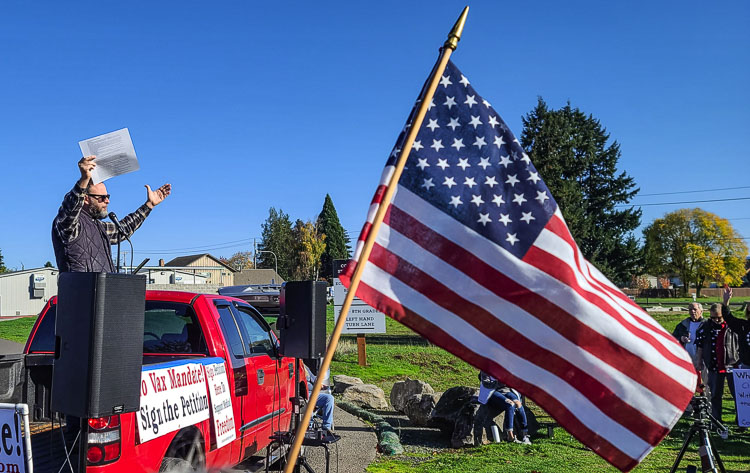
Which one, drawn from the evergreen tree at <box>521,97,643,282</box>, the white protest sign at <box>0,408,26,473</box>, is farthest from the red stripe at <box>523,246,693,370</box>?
the evergreen tree at <box>521,97,643,282</box>

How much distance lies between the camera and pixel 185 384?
4875 mm

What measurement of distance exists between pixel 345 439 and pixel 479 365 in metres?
6.81

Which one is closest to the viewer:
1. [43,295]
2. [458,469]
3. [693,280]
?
[458,469]

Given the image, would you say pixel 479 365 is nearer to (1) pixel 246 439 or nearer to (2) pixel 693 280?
(1) pixel 246 439

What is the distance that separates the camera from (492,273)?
9.54ft

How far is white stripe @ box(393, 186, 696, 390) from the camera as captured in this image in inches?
110

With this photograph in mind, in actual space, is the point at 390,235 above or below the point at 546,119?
below

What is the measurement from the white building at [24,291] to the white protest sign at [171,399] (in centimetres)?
5654

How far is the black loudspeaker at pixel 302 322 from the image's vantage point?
643 cm

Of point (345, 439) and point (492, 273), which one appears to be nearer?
point (492, 273)

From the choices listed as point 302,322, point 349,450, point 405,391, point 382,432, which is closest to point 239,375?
point 302,322

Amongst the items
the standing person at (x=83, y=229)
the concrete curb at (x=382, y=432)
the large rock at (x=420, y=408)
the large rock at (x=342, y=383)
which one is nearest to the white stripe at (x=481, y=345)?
the standing person at (x=83, y=229)

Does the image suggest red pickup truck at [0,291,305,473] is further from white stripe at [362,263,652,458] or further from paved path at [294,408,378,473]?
white stripe at [362,263,652,458]

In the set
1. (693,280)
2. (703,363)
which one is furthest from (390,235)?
(693,280)
